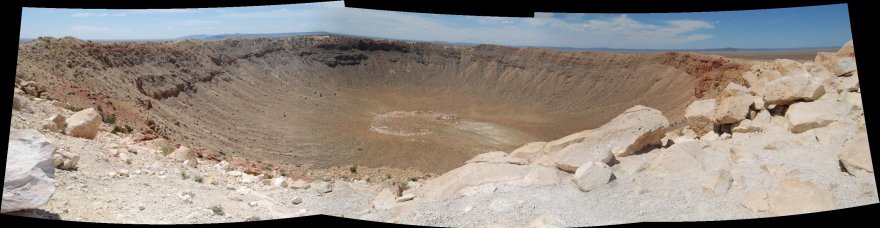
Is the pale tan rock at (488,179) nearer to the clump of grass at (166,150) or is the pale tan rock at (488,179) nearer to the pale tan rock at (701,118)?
the clump of grass at (166,150)

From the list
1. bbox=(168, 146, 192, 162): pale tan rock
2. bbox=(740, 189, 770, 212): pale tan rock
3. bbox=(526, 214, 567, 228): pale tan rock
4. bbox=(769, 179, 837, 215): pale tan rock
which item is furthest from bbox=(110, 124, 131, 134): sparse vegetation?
bbox=(769, 179, 837, 215): pale tan rock

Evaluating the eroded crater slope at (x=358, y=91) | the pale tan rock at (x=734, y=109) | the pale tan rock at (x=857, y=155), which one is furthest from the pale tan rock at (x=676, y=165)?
the eroded crater slope at (x=358, y=91)

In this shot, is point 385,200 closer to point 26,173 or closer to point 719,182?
point 26,173

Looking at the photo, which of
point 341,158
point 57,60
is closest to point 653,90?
point 341,158

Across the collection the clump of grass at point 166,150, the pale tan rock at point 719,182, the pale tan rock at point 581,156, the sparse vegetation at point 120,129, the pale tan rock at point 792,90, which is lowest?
the pale tan rock at point 719,182

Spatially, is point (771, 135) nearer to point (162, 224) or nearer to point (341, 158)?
point (162, 224)

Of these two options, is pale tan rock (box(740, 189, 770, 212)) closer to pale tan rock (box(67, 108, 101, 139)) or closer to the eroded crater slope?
the eroded crater slope

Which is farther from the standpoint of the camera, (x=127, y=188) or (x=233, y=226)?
(x=127, y=188)

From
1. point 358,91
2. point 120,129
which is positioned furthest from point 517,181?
point 358,91
